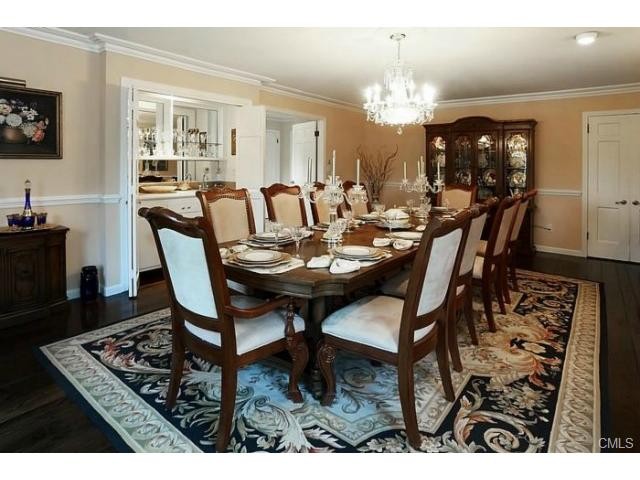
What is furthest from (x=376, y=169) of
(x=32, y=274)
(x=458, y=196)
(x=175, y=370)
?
(x=175, y=370)

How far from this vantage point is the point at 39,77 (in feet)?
11.9

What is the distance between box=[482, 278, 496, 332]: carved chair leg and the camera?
3.21 m

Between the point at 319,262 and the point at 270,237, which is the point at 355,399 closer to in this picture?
the point at 319,262

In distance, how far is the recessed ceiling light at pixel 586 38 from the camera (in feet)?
11.4

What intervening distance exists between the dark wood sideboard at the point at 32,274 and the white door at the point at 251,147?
2.19 m

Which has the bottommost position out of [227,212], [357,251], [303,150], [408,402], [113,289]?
[408,402]

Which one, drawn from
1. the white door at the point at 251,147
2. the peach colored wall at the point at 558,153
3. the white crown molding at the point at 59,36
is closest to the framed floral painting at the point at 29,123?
the white crown molding at the point at 59,36

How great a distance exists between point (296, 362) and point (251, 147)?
3.60 m

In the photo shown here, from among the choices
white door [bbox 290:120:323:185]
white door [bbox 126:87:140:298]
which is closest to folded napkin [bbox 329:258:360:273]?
white door [bbox 126:87:140:298]

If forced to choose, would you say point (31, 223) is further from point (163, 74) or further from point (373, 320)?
point (373, 320)

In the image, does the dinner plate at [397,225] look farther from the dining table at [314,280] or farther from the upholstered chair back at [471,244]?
the upholstered chair back at [471,244]

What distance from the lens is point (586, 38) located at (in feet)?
11.7
